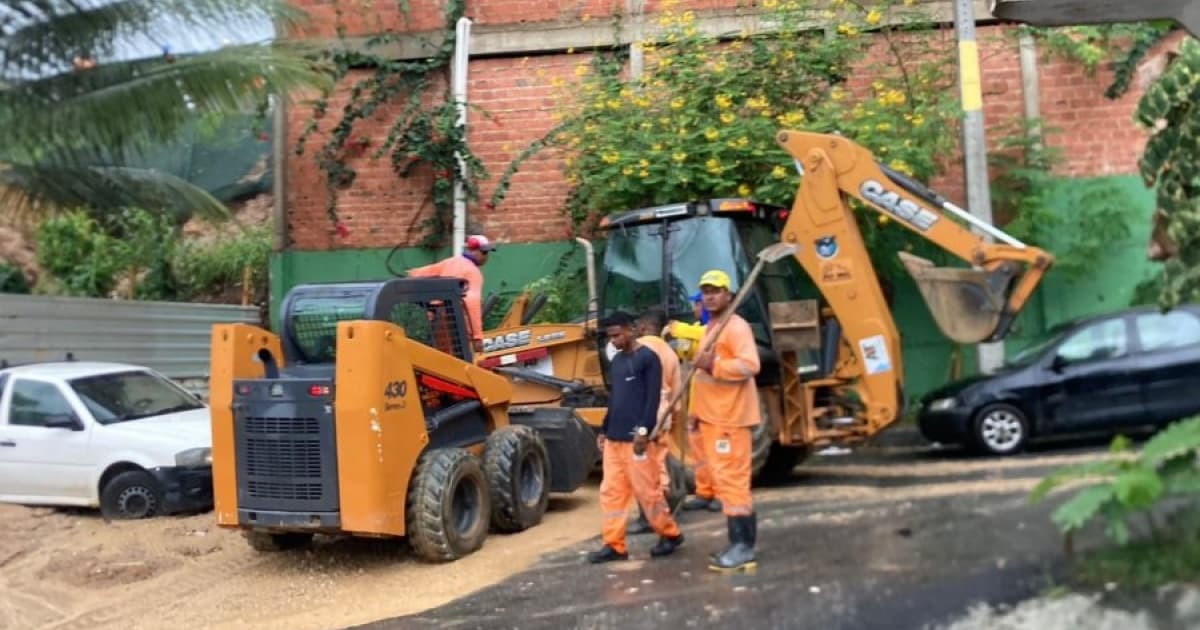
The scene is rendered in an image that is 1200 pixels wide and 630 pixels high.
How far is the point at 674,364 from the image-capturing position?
8117 mm

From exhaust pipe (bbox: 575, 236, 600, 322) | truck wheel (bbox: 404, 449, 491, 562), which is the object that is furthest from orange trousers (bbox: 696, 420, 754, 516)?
exhaust pipe (bbox: 575, 236, 600, 322)

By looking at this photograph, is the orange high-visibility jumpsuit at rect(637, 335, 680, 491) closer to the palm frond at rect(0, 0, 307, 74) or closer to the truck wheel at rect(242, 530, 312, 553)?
the truck wheel at rect(242, 530, 312, 553)

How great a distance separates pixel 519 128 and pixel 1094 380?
776cm

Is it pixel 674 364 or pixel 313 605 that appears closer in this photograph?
pixel 313 605

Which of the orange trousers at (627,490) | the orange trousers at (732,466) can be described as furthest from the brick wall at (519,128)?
the orange trousers at (732,466)

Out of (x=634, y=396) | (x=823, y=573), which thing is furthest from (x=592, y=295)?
(x=823, y=573)

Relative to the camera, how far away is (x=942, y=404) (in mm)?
11062

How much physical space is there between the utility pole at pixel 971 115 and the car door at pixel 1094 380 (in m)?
1.08

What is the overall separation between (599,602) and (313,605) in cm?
201

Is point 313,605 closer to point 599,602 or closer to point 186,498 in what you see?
point 599,602

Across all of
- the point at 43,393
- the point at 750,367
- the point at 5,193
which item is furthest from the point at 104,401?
the point at 750,367

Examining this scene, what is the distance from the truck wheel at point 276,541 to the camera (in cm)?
834

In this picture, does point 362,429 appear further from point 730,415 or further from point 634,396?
point 730,415

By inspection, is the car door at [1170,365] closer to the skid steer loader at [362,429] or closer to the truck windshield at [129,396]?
the skid steer loader at [362,429]
